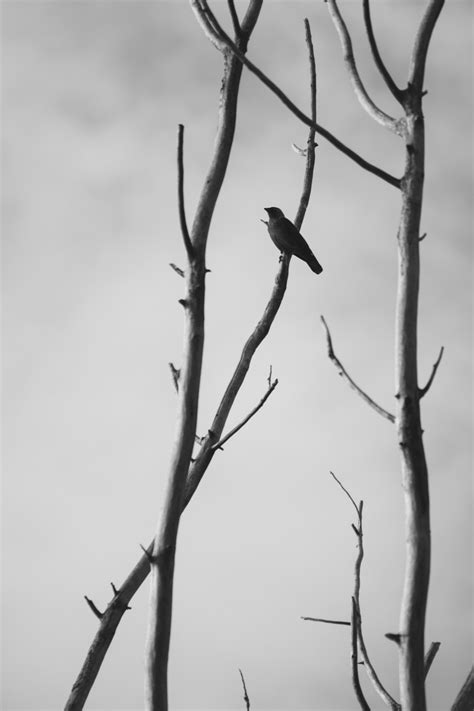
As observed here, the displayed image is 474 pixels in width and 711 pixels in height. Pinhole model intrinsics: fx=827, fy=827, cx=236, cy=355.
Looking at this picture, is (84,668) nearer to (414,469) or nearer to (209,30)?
(414,469)

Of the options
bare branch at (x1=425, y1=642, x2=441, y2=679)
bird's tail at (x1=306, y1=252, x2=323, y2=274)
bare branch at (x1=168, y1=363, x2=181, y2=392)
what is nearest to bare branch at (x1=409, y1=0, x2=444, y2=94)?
bare branch at (x1=168, y1=363, x2=181, y2=392)

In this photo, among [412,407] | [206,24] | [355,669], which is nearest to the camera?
[412,407]

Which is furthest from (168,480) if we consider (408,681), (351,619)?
(351,619)

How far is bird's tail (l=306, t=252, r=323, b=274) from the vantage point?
11.3 metres

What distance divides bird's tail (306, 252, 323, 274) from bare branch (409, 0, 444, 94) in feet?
28.0

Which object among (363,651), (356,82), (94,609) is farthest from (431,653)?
(356,82)

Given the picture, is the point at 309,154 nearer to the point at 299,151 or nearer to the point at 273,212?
the point at 299,151

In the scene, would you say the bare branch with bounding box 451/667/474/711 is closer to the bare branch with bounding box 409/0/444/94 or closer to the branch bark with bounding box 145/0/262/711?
the branch bark with bounding box 145/0/262/711

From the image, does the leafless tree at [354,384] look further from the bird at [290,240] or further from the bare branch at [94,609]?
the bird at [290,240]

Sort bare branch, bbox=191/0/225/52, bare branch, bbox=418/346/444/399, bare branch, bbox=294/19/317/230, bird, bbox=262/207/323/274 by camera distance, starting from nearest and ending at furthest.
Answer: bare branch, bbox=418/346/444/399, bare branch, bbox=191/0/225/52, bare branch, bbox=294/19/317/230, bird, bbox=262/207/323/274

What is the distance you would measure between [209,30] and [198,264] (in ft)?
3.37

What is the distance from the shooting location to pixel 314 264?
1158 cm

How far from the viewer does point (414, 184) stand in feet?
8.25

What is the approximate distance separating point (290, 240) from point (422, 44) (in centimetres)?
744
